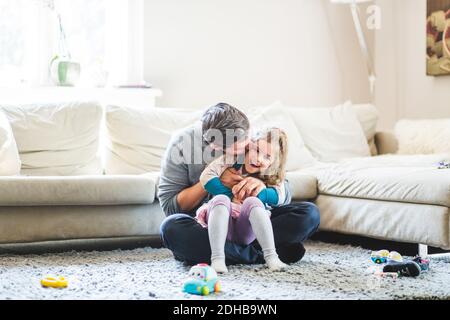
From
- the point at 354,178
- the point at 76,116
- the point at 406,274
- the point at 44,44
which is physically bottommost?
the point at 406,274

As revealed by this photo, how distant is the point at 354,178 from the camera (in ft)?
10.9

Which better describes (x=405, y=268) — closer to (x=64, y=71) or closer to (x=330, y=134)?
(x=330, y=134)

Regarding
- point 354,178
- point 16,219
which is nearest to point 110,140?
point 16,219

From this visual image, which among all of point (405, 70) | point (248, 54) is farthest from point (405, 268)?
point (405, 70)

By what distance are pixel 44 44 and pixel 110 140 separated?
929 millimetres

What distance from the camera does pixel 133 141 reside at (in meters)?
3.70

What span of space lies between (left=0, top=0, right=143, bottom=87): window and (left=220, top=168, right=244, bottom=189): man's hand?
1.97m

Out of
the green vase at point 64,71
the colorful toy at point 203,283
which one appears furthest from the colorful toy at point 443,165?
the green vase at point 64,71

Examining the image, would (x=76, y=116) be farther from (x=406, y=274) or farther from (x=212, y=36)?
(x=406, y=274)

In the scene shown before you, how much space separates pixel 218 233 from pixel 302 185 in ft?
3.56

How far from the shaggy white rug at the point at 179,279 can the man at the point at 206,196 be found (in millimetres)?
76

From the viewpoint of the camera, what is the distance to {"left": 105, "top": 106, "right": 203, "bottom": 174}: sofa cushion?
12.1 feet

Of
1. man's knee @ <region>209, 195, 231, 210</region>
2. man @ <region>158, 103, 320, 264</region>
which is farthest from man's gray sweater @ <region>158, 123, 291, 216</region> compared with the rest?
man's knee @ <region>209, 195, 231, 210</region>
